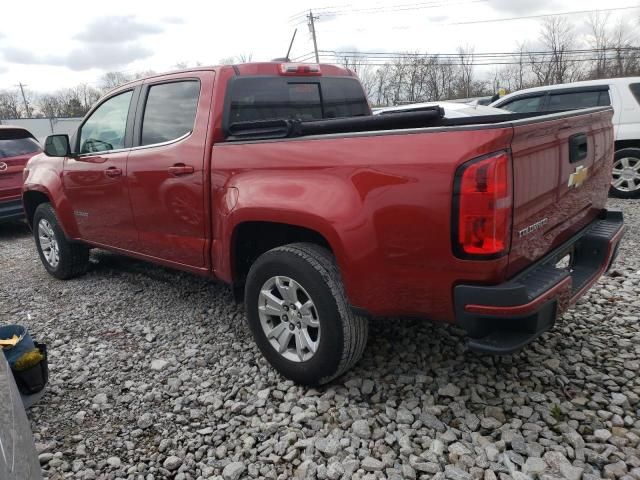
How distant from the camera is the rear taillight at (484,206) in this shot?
196cm

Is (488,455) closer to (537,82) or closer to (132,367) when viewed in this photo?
(132,367)

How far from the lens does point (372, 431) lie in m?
2.44

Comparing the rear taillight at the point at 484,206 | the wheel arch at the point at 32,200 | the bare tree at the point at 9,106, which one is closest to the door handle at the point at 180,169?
the rear taillight at the point at 484,206

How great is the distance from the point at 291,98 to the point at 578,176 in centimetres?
191

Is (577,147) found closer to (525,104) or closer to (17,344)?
(17,344)

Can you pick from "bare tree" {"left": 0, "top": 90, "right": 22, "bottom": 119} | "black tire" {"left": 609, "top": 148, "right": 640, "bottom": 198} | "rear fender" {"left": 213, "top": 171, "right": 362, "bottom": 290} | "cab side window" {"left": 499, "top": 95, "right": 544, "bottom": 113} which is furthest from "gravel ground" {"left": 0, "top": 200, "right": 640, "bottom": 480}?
"bare tree" {"left": 0, "top": 90, "right": 22, "bottom": 119}

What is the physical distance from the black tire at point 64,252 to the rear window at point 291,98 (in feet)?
8.68

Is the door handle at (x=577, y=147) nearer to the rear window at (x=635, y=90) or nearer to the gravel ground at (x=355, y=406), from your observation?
the gravel ground at (x=355, y=406)

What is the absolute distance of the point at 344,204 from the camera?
7.70 feet

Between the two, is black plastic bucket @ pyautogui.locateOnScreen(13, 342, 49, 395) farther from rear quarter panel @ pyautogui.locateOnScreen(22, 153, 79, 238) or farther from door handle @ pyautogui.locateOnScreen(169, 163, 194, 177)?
rear quarter panel @ pyautogui.locateOnScreen(22, 153, 79, 238)

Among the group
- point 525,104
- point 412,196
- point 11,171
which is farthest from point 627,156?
point 11,171

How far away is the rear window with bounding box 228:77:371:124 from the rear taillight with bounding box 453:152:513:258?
1.73m

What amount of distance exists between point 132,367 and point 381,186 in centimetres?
210

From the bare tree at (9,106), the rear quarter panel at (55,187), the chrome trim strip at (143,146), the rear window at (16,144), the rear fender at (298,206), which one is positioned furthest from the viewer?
the bare tree at (9,106)
